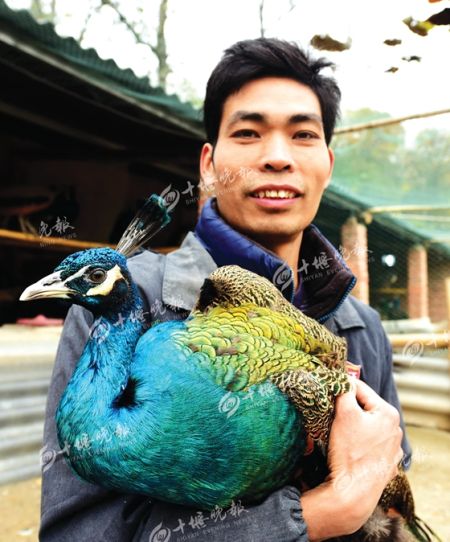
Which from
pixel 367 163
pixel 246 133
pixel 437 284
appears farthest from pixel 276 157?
pixel 367 163

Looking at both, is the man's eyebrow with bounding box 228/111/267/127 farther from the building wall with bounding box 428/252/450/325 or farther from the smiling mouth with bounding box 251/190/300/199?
the building wall with bounding box 428/252/450/325

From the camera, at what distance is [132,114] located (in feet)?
12.7

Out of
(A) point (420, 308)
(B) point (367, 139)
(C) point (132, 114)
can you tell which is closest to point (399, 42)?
(C) point (132, 114)

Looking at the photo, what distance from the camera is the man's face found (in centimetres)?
118

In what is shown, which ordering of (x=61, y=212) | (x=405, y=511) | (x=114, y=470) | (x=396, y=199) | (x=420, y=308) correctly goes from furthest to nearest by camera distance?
(x=396, y=199), (x=420, y=308), (x=61, y=212), (x=405, y=511), (x=114, y=470)

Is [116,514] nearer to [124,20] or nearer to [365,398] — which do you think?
[365,398]

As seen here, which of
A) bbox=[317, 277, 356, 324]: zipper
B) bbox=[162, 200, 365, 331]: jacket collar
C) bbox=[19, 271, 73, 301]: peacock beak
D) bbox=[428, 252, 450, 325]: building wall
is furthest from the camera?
bbox=[428, 252, 450, 325]: building wall

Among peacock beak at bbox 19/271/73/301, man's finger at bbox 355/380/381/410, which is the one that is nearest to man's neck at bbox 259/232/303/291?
man's finger at bbox 355/380/381/410

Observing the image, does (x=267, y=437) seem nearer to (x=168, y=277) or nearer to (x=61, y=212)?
(x=168, y=277)

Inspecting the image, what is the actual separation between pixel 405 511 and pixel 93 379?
82 centimetres

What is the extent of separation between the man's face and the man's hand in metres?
0.45

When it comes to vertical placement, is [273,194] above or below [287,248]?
above

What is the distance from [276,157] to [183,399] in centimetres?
59

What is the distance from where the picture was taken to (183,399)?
0.84 metres
